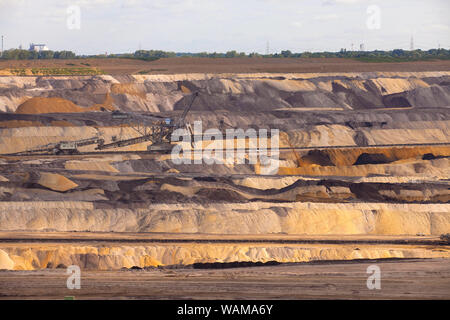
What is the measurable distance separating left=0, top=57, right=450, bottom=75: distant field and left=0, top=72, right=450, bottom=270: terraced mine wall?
76.8 ft

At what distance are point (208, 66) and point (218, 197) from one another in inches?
3221

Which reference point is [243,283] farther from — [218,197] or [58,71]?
[58,71]

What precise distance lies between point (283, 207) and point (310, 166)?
760 inches

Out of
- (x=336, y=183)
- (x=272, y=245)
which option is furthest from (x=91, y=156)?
(x=272, y=245)

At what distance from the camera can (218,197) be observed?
47656mm

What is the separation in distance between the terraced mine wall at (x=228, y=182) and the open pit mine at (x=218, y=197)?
123 mm

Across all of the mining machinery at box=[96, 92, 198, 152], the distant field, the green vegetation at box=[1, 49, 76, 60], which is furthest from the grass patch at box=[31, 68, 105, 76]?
the mining machinery at box=[96, 92, 198, 152]

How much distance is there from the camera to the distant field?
121438mm

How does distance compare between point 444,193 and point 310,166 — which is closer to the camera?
point 444,193

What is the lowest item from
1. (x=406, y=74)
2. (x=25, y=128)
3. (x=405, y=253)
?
(x=405, y=253)

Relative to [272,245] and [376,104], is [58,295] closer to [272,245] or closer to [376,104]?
[272,245]

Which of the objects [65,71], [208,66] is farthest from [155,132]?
[208,66]

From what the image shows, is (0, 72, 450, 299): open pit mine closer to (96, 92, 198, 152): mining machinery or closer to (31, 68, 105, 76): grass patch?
(96, 92, 198, 152): mining machinery

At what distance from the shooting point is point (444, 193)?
50.6 meters
